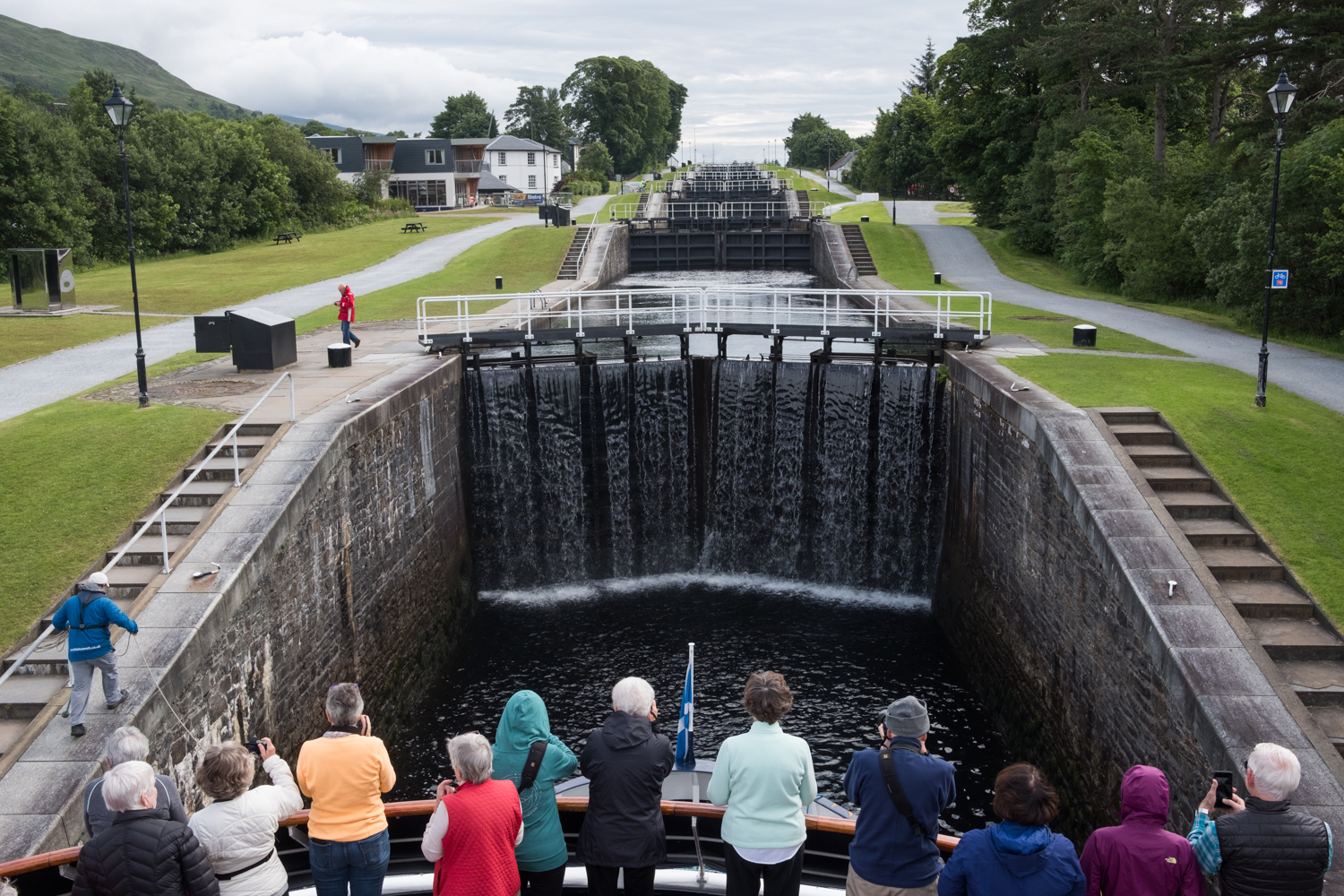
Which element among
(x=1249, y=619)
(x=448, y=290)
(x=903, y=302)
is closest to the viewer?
(x=1249, y=619)

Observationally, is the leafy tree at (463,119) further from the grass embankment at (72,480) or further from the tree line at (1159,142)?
the grass embankment at (72,480)

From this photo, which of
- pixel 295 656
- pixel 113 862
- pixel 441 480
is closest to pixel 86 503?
pixel 295 656

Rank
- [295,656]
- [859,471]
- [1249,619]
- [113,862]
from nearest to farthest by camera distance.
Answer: [113,862] → [1249,619] → [295,656] → [859,471]

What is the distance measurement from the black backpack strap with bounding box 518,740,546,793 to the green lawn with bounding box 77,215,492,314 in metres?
26.9

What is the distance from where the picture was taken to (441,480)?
59.0ft

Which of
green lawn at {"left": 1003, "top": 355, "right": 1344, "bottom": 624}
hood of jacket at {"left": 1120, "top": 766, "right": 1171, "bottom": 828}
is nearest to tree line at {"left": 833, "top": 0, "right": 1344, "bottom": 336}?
green lawn at {"left": 1003, "top": 355, "right": 1344, "bottom": 624}

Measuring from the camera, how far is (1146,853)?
4961 millimetres

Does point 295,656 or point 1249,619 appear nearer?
point 1249,619

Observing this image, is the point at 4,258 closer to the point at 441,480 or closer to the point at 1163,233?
the point at 441,480

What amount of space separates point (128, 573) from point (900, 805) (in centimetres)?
882

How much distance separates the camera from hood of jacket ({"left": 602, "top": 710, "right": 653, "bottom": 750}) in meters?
5.22

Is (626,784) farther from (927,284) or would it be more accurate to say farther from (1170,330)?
(927,284)

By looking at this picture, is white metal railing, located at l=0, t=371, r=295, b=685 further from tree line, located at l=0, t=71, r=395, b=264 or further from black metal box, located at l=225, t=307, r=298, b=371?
tree line, located at l=0, t=71, r=395, b=264

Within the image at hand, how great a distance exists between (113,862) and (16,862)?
4.60ft
